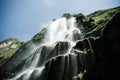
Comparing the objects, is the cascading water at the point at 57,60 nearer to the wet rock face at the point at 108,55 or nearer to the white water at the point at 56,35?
the white water at the point at 56,35

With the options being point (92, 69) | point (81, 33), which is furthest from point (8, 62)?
point (92, 69)

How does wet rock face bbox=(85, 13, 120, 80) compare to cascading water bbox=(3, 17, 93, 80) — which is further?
cascading water bbox=(3, 17, 93, 80)

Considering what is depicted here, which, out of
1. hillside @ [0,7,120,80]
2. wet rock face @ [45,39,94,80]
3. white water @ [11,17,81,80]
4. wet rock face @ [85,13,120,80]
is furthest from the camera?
white water @ [11,17,81,80]

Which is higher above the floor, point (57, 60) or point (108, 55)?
point (57, 60)

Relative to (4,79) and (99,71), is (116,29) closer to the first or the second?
(99,71)

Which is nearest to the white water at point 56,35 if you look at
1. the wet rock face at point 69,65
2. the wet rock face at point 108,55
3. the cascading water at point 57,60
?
the cascading water at point 57,60

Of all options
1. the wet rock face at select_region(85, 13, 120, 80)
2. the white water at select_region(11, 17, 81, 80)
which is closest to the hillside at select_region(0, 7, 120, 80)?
the wet rock face at select_region(85, 13, 120, 80)

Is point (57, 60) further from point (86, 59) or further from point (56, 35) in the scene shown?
point (56, 35)

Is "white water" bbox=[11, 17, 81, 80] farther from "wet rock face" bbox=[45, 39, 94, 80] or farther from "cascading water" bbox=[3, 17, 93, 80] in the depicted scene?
"wet rock face" bbox=[45, 39, 94, 80]

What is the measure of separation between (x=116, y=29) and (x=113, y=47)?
3.65 m

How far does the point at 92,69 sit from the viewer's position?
38281mm

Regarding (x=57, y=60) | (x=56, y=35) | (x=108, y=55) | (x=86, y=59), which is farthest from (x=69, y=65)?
(x=56, y=35)

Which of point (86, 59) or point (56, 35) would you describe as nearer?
point (86, 59)

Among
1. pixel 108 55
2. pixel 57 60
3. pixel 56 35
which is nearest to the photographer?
pixel 108 55
